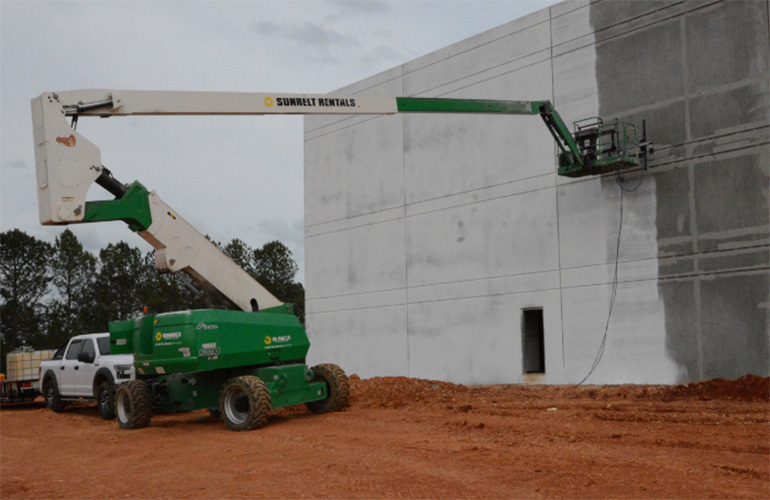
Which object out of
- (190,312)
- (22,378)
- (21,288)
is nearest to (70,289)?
(21,288)

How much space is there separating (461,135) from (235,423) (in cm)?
1406

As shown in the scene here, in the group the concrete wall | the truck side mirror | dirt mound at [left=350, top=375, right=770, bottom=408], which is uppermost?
the concrete wall

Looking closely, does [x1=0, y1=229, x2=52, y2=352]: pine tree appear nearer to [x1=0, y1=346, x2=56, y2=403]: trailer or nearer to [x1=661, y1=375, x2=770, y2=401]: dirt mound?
[x1=0, y1=346, x2=56, y2=403]: trailer

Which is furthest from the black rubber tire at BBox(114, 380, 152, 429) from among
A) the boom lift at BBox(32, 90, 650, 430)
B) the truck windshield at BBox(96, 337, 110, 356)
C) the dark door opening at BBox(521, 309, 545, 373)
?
the dark door opening at BBox(521, 309, 545, 373)

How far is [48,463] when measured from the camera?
11.6 metres

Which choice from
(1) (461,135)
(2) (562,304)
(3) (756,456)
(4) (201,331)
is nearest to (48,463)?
(4) (201,331)

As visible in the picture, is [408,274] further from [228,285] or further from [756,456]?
[756,456]

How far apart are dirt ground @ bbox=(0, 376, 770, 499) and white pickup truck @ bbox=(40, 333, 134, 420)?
88 centimetres

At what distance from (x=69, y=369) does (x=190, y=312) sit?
8.18m

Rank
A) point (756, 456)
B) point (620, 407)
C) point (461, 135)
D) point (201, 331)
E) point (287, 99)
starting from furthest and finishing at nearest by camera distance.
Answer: point (461, 135), point (620, 407), point (287, 99), point (201, 331), point (756, 456)

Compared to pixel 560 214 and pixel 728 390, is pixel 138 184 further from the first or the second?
pixel 728 390

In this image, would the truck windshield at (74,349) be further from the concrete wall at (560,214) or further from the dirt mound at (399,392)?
the concrete wall at (560,214)

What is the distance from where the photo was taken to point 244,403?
13703 millimetres

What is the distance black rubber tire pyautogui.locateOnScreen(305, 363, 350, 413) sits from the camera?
593 inches
